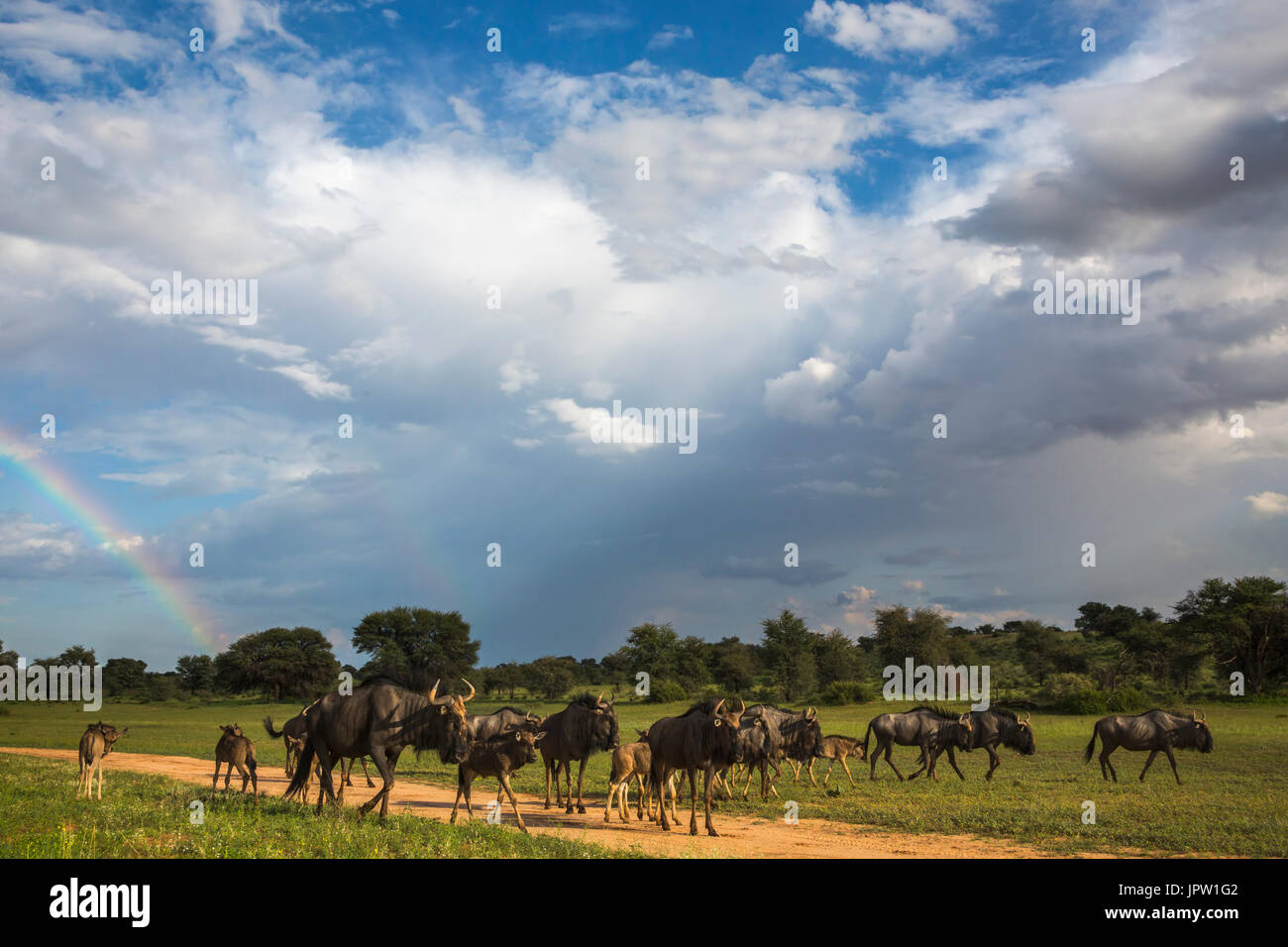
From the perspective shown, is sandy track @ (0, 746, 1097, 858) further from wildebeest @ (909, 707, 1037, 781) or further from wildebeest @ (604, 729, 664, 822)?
wildebeest @ (909, 707, 1037, 781)

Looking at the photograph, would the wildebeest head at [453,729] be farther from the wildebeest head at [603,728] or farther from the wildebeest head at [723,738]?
the wildebeest head at [723,738]

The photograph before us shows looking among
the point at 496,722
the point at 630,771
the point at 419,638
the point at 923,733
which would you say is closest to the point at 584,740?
the point at 630,771

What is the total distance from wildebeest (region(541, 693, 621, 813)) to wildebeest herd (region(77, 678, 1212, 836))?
0.09ft

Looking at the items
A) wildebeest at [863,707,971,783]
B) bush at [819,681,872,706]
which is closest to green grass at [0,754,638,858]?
wildebeest at [863,707,971,783]

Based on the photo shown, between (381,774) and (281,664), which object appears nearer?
(381,774)

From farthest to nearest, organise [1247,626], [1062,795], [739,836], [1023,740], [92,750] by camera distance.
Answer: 1. [1247,626]
2. [1023,740]
3. [1062,795]
4. [92,750]
5. [739,836]

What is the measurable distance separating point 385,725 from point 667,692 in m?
65.6

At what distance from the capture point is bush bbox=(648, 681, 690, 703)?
78150mm

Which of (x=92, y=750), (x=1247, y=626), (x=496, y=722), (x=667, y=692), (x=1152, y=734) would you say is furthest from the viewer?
(x=667, y=692)

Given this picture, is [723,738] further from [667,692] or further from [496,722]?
[667,692]

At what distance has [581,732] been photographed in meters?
19.4

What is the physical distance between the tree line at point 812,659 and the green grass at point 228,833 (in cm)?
5583
